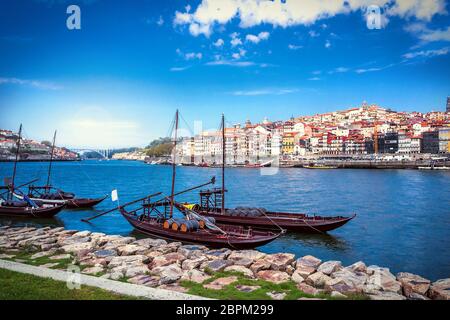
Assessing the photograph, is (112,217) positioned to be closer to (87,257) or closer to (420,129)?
(87,257)

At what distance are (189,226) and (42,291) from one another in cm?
936

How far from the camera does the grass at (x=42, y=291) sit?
779 cm

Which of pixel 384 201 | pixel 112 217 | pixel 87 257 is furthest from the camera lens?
pixel 384 201

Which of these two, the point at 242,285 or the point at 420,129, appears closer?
the point at 242,285

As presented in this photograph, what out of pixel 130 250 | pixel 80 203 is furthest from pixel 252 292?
pixel 80 203

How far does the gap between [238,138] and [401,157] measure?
160ft

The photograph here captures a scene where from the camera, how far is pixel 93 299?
7.70 m

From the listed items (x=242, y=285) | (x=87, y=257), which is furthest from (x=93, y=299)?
(x=87, y=257)

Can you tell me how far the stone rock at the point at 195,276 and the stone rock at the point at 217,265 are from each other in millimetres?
563

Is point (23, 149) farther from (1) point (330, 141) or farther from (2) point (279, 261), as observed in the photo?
(2) point (279, 261)

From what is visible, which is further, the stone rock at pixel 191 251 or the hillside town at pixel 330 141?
the hillside town at pixel 330 141

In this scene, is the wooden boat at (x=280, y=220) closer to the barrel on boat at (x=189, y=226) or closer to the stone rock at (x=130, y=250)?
the barrel on boat at (x=189, y=226)

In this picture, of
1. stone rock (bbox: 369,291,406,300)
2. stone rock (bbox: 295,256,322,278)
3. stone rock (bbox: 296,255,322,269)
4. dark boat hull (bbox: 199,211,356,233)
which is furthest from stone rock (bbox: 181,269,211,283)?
dark boat hull (bbox: 199,211,356,233)

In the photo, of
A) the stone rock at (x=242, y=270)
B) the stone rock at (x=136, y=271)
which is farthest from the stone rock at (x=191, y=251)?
the stone rock at (x=136, y=271)
